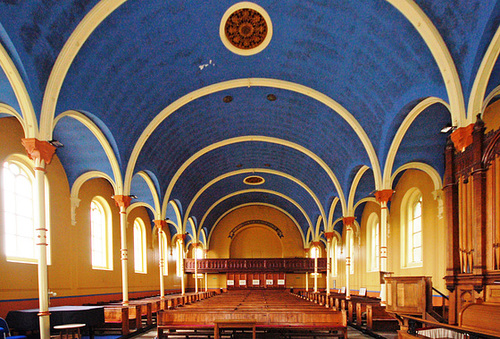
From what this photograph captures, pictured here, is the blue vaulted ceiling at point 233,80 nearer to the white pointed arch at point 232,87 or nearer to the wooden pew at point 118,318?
the white pointed arch at point 232,87

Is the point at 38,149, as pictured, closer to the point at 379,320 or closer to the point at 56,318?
the point at 56,318

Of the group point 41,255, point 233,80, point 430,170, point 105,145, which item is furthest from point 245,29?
point 430,170

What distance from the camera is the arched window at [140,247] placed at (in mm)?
26237

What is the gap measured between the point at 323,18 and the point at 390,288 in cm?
786

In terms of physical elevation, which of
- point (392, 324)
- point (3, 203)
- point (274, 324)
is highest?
point (3, 203)

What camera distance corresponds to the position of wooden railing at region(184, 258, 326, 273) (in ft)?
117

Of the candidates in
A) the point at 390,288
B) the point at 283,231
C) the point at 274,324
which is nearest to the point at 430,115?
the point at 390,288

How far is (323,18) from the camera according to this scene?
38.6 feet

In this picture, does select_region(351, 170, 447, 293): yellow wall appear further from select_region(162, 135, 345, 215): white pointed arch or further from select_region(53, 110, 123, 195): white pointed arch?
select_region(53, 110, 123, 195): white pointed arch

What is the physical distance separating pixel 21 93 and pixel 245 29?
694 centimetres

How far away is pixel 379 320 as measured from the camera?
1397cm

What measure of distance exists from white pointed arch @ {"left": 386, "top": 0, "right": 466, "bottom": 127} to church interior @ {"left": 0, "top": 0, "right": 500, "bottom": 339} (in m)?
0.03

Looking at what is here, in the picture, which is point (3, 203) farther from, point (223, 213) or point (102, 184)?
point (223, 213)

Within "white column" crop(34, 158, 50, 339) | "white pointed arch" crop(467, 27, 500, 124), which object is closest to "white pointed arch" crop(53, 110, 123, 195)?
"white column" crop(34, 158, 50, 339)
